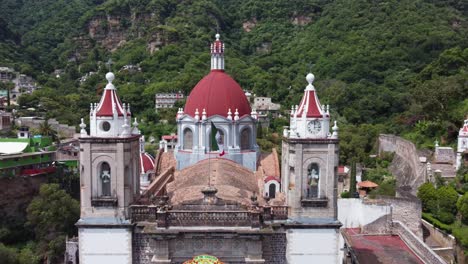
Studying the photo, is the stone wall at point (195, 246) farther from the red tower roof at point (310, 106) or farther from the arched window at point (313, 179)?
the red tower roof at point (310, 106)

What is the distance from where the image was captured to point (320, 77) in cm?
6819

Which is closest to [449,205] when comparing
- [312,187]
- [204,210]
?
[312,187]

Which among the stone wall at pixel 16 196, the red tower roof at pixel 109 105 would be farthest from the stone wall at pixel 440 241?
the stone wall at pixel 16 196

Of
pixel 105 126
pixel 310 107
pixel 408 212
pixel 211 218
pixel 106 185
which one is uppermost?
pixel 310 107

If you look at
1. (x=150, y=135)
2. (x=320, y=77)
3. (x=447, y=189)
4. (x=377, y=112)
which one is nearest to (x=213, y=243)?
(x=447, y=189)

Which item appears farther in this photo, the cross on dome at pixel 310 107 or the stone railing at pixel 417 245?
the stone railing at pixel 417 245

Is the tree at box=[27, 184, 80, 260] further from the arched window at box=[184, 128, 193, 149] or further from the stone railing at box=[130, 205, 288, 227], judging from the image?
the stone railing at box=[130, 205, 288, 227]

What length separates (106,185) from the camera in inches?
593

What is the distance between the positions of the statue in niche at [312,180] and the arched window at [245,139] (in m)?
→ 8.12

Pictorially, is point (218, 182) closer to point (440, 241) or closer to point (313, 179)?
point (313, 179)

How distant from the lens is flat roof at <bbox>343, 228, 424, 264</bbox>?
20.8m

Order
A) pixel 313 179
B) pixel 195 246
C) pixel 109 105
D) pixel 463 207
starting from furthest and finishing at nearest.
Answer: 1. pixel 463 207
2. pixel 313 179
3. pixel 109 105
4. pixel 195 246

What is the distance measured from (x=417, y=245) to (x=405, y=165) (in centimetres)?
1516

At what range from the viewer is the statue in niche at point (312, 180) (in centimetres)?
1524
